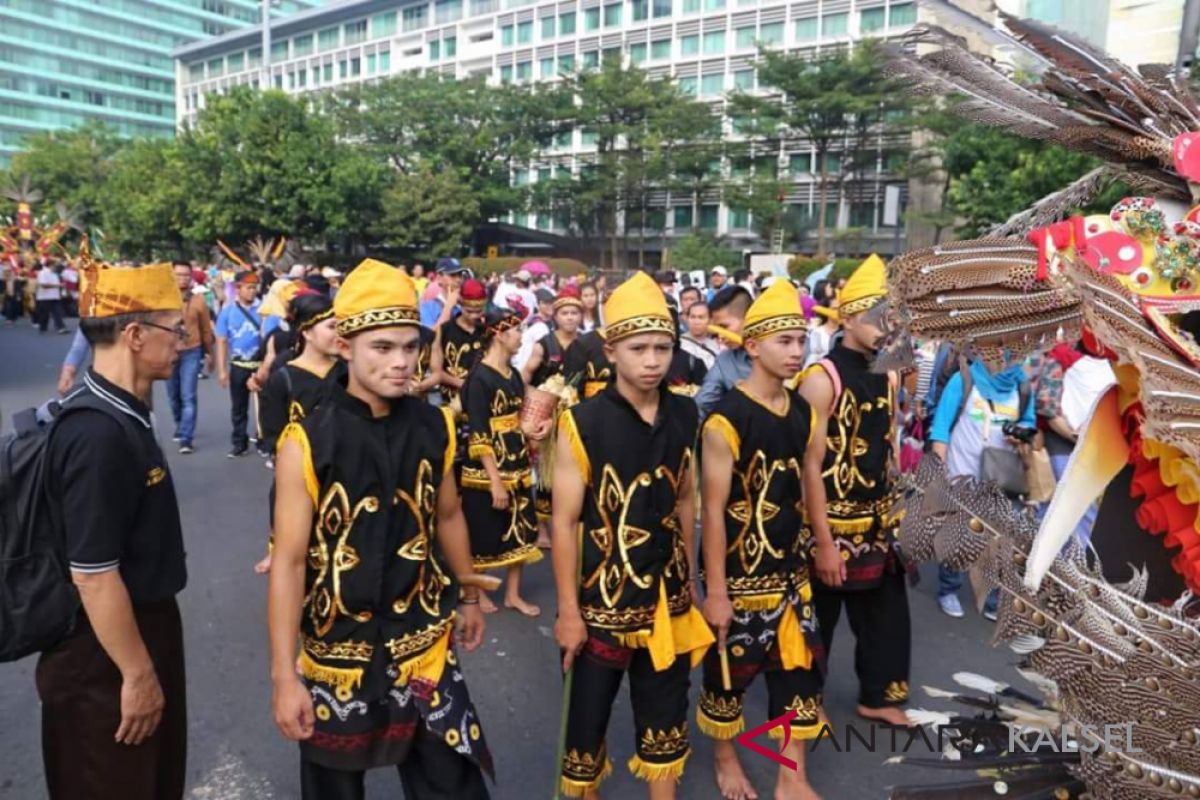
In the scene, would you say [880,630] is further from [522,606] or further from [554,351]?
[554,351]

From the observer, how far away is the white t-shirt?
20.3 metres

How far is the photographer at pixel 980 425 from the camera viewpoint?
5168mm

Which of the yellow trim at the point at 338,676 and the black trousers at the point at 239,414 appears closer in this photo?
the yellow trim at the point at 338,676

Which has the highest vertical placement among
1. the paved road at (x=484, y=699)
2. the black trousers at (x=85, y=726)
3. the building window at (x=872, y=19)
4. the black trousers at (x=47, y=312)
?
the building window at (x=872, y=19)

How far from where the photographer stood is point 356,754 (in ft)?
8.12

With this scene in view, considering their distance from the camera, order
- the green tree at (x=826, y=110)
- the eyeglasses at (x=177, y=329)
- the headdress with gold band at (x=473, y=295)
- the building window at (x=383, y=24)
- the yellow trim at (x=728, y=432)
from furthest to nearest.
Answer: the building window at (x=383, y=24), the green tree at (x=826, y=110), the headdress with gold band at (x=473, y=295), the yellow trim at (x=728, y=432), the eyeglasses at (x=177, y=329)

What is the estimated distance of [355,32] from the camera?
221ft

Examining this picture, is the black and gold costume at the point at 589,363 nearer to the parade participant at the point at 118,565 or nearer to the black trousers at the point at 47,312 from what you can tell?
the parade participant at the point at 118,565

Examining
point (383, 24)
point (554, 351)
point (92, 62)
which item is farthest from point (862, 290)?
point (92, 62)

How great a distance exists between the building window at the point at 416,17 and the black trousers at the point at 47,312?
4888 cm

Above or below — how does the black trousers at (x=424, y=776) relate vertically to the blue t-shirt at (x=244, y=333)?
below

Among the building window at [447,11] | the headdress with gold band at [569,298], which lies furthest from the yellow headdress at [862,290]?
the building window at [447,11]

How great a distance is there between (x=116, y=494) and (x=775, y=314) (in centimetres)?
233

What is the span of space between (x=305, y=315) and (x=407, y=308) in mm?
2702
